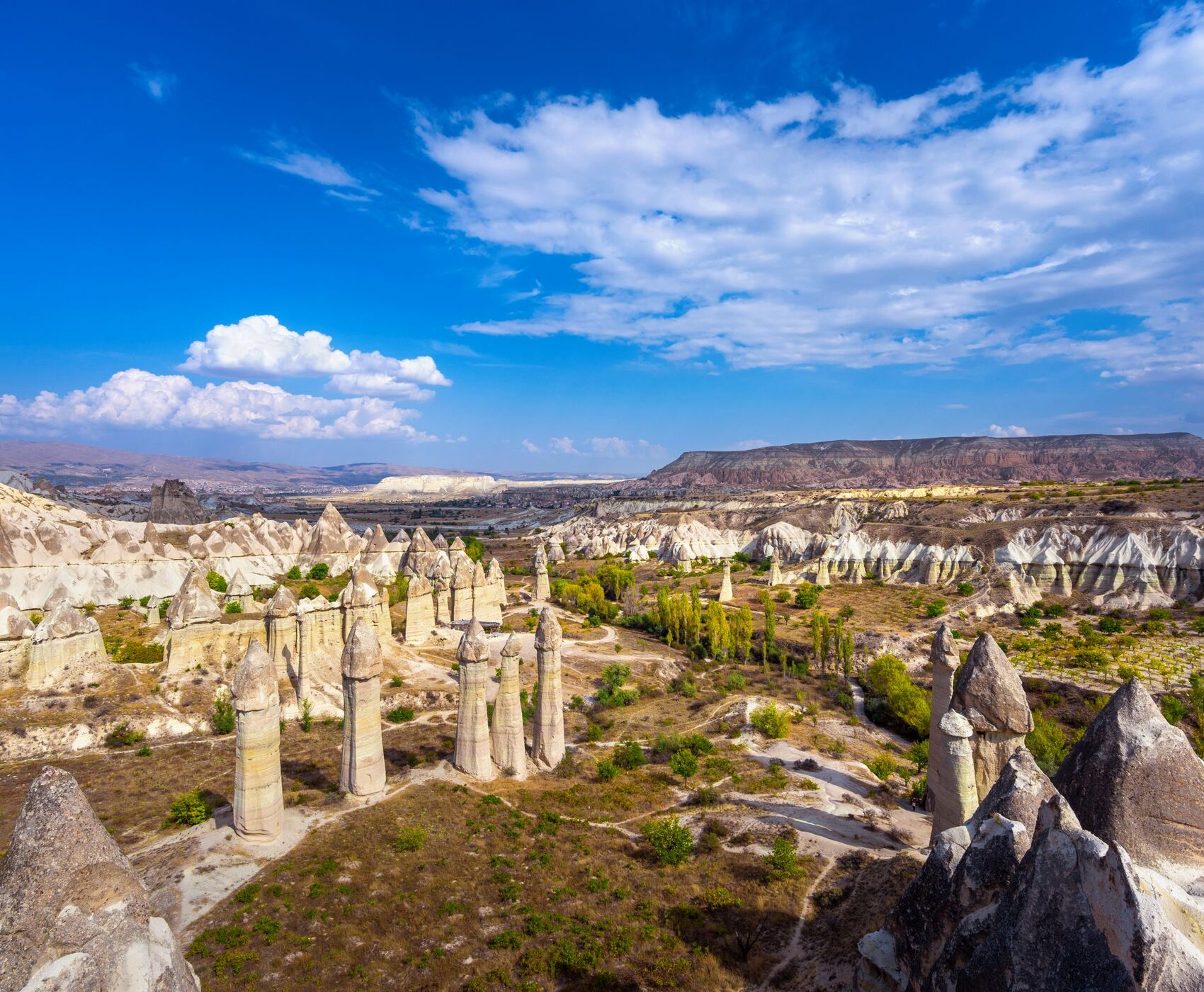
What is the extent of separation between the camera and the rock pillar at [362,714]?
19703mm

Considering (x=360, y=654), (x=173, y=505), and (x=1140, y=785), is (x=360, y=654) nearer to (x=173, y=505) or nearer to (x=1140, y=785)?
(x=1140, y=785)

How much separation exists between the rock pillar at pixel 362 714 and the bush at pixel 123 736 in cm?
1154

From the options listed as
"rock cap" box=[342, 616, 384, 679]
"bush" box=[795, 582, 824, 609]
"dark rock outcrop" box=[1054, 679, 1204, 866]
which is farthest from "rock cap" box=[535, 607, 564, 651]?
"bush" box=[795, 582, 824, 609]

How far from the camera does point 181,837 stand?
58.2 feet

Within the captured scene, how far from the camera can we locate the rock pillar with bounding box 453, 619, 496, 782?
22578mm

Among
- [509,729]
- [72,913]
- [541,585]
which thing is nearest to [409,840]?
[509,729]

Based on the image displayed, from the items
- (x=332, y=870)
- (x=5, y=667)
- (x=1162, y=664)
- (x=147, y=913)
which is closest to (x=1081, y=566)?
(x=1162, y=664)

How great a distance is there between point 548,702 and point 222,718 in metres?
15.1

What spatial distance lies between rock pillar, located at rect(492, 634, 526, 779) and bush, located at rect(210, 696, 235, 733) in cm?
1275

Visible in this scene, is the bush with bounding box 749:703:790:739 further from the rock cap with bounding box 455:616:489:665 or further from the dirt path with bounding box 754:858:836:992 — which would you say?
the rock cap with bounding box 455:616:489:665

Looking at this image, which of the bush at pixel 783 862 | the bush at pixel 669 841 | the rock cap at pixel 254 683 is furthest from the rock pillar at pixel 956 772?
the rock cap at pixel 254 683

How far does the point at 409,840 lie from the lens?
60.0ft

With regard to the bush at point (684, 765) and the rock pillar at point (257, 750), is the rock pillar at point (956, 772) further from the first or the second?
the rock pillar at point (257, 750)

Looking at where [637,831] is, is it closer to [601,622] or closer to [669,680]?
[669,680]
